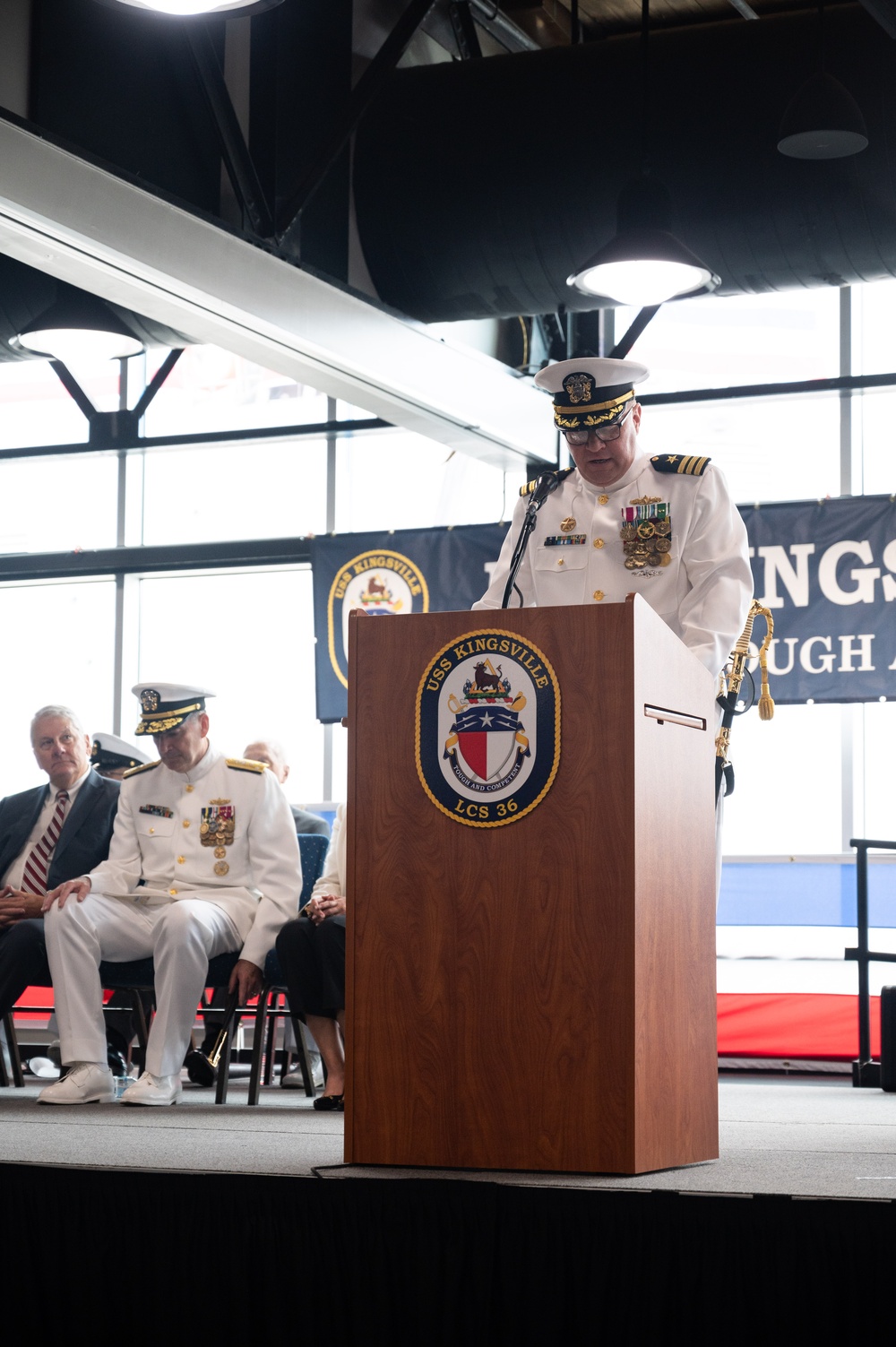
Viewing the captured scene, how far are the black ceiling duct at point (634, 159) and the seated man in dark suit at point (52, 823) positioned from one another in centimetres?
228

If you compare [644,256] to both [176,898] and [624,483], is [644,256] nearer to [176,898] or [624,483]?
[624,483]

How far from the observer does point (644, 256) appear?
201 inches

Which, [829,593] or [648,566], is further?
[829,593]

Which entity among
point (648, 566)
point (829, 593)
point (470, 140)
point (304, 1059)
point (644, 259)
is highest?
point (470, 140)

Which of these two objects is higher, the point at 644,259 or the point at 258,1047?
the point at 644,259

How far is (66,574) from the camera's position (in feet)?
32.5

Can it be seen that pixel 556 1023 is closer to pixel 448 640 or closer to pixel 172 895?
pixel 448 640

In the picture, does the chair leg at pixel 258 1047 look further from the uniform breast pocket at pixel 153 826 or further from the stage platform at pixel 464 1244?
the stage platform at pixel 464 1244

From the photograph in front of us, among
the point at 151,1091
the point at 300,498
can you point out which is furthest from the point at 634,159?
the point at 300,498

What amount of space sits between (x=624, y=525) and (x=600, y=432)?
0.63 ft

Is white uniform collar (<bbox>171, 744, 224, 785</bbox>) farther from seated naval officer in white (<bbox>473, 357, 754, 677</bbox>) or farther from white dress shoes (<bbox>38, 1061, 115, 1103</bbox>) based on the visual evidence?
seated naval officer in white (<bbox>473, 357, 754, 677</bbox>)

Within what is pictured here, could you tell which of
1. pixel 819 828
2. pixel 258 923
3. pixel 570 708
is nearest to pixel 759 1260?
pixel 570 708

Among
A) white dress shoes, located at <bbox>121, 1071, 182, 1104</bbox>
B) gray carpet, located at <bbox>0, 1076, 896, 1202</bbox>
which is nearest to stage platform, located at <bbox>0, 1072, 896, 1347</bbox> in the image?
gray carpet, located at <bbox>0, 1076, 896, 1202</bbox>

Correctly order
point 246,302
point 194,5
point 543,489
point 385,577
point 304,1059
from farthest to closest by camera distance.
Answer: point 385,577 → point 246,302 → point 304,1059 → point 194,5 → point 543,489
